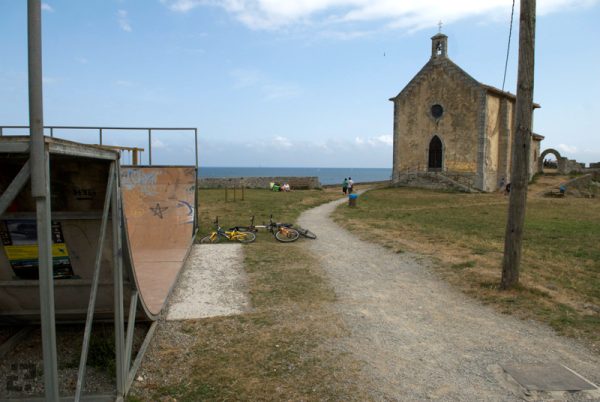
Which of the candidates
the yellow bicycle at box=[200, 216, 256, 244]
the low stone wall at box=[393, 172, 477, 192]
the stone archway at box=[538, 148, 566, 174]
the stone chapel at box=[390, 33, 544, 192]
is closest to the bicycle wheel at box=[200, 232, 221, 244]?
the yellow bicycle at box=[200, 216, 256, 244]

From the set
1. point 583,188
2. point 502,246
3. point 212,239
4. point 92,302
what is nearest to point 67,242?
point 92,302

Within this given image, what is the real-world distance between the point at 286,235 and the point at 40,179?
10.6 metres

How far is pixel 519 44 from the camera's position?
809 cm

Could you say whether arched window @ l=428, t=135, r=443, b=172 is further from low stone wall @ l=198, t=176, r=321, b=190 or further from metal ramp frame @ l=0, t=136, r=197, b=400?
metal ramp frame @ l=0, t=136, r=197, b=400

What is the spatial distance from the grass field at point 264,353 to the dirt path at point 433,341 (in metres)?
0.34

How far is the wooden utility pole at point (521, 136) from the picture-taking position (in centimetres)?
799

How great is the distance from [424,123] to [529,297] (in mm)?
29997

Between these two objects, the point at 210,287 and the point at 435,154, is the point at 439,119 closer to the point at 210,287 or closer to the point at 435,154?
the point at 435,154

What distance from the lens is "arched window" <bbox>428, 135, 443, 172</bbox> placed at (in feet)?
117

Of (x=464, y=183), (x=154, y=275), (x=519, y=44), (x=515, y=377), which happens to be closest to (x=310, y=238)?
→ (x=154, y=275)

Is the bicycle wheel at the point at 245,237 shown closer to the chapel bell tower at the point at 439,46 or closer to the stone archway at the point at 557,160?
the chapel bell tower at the point at 439,46

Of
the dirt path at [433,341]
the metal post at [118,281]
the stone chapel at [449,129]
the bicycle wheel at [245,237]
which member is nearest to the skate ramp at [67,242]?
the metal post at [118,281]

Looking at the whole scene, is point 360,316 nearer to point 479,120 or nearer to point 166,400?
point 166,400

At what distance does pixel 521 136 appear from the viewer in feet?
26.5
